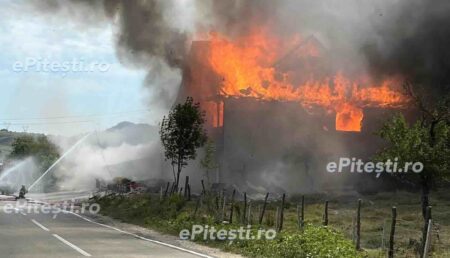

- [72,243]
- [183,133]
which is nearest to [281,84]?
[183,133]

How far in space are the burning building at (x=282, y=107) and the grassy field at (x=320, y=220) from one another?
4300 mm

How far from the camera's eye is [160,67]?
41.6m

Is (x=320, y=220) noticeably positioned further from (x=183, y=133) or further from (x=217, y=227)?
(x=183, y=133)

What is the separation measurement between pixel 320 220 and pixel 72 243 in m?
10.8

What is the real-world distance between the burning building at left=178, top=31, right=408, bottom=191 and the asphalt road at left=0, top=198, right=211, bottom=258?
670 inches

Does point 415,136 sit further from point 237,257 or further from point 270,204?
point 270,204

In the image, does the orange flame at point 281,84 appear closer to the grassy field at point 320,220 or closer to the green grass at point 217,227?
the grassy field at point 320,220

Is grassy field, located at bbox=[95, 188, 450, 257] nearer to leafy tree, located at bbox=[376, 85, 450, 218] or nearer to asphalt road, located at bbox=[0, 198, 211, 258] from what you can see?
leafy tree, located at bbox=[376, 85, 450, 218]

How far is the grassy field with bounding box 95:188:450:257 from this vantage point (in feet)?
40.2

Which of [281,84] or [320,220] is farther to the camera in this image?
[281,84]

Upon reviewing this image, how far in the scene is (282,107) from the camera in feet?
114

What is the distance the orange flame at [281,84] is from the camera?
3566 centimetres

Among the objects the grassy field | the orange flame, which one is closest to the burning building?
the orange flame

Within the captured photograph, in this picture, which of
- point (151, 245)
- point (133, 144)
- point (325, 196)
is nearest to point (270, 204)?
point (325, 196)
